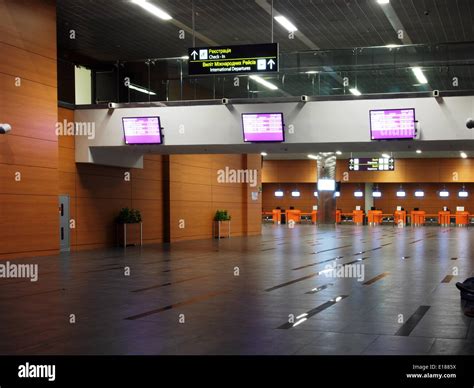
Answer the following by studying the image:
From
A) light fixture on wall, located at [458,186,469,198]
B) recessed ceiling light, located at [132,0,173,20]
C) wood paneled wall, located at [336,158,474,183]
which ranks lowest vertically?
light fixture on wall, located at [458,186,469,198]

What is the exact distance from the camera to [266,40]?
2133cm

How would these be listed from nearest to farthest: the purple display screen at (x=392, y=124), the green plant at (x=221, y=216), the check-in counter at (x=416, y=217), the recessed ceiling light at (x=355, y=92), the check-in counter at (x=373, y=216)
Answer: the purple display screen at (x=392, y=124)
the recessed ceiling light at (x=355, y=92)
the green plant at (x=221, y=216)
the check-in counter at (x=416, y=217)
the check-in counter at (x=373, y=216)

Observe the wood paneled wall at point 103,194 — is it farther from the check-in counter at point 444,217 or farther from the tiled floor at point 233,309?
the check-in counter at point 444,217

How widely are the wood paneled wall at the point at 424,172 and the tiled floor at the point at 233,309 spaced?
3160 centimetres

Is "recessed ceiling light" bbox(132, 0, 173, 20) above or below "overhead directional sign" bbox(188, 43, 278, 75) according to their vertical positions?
above

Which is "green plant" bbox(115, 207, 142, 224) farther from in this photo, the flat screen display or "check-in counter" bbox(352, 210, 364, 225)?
"check-in counter" bbox(352, 210, 364, 225)

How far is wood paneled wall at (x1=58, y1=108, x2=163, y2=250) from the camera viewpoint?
19438mm

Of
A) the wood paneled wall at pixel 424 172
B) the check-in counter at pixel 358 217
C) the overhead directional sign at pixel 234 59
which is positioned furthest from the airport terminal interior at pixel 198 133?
the wood paneled wall at pixel 424 172

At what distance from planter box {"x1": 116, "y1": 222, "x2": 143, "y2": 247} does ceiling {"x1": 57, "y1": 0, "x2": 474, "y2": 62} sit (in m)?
6.39

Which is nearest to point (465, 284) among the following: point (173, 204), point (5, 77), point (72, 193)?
point (5, 77)

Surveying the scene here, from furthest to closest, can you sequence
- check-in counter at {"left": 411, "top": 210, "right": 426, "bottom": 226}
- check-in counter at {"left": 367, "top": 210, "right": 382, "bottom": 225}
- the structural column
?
check-in counter at {"left": 367, "top": 210, "right": 382, "bottom": 225} < check-in counter at {"left": 411, "top": 210, "right": 426, "bottom": 226} < the structural column

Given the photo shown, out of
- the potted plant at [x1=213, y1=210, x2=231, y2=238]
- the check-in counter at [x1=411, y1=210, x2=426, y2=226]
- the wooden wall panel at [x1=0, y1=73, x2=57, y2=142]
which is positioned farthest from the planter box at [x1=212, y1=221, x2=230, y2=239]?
the check-in counter at [x1=411, y1=210, x2=426, y2=226]

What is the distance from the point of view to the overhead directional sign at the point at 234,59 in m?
14.4
